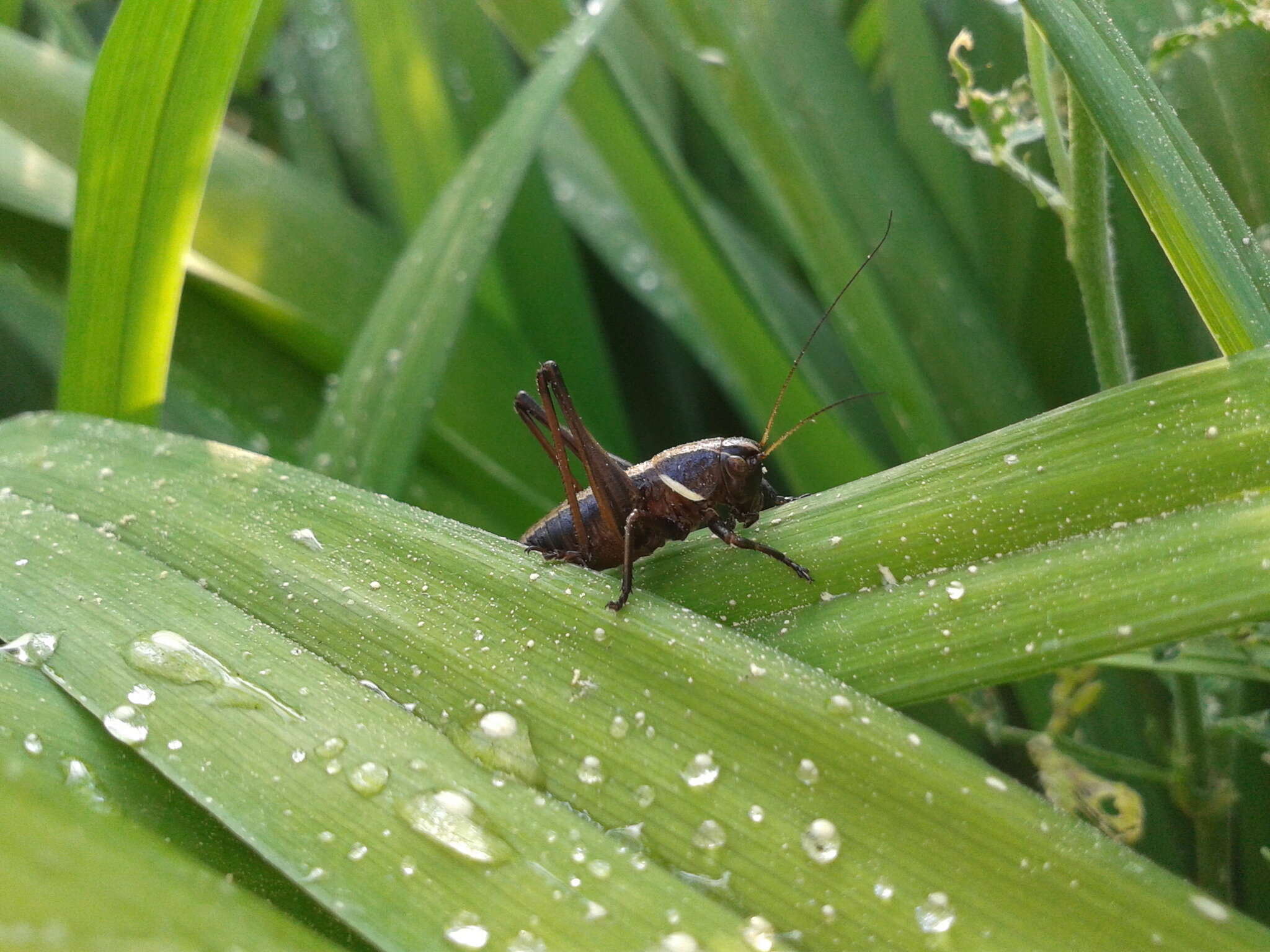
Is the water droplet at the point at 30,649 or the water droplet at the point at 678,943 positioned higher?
the water droplet at the point at 678,943

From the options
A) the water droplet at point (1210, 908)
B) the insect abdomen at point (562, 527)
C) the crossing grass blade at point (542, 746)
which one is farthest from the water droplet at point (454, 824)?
the insect abdomen at point (562, 527)

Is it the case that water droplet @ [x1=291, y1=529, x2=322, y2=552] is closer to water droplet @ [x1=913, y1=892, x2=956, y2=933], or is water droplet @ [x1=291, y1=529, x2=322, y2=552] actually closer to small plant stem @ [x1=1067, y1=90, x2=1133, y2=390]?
water droplet @ [x1=913, y1=892, x2=956, y2=933]

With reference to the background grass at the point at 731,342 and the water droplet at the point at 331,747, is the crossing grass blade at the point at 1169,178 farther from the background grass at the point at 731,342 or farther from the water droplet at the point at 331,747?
the water droplet at the point at 331,747

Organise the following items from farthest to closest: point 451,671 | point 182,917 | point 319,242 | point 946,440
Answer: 1. point 319,242
2. point 946,440
3. point 451,671
4. point 182,917

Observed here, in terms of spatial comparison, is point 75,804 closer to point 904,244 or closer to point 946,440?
point 946,440

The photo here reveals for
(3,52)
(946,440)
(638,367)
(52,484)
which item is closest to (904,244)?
(946,440)

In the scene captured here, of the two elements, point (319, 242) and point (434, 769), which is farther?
point (319, 242)

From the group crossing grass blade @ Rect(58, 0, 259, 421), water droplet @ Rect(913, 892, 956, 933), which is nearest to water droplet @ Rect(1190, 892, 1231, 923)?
water droplet @ Rect(913, 892, 956, 933)
